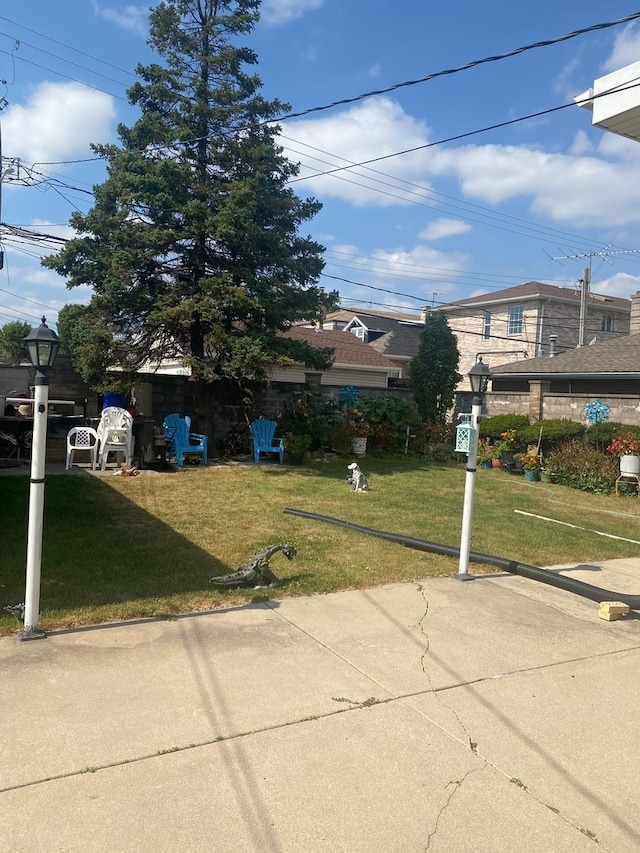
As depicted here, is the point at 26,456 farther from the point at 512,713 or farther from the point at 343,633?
the point at 512,713

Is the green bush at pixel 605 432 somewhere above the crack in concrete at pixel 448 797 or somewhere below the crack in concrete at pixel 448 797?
above

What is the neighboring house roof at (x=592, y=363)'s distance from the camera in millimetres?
15898

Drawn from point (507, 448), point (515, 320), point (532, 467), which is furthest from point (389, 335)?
point (532, 467)

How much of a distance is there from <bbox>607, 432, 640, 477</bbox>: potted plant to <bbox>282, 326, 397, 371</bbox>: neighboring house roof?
482 inches

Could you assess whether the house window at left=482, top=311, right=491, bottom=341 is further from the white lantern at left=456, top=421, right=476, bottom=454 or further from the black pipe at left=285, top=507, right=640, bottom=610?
the white lantern at left=456, top=421, right=476, bottom=454

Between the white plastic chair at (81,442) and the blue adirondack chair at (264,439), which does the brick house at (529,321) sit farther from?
the white plastic chair at (81,442)

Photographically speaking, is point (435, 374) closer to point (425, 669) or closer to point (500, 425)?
point (500, 425)

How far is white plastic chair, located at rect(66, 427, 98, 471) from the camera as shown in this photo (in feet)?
33.8

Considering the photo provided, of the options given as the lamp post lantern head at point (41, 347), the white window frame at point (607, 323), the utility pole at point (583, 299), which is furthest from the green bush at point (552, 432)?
the white window frame at point (607, 323)

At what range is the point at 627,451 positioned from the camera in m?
12.0

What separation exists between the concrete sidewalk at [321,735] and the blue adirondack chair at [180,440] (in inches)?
281

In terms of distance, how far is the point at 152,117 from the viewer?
11.5 m

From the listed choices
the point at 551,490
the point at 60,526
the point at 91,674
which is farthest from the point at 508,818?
the point at 551,490

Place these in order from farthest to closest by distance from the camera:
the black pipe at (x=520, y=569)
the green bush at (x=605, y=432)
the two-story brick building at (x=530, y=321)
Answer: the two-story brick building at (x=530, y=321), the green bush at (x=605, y=432), the black pipe at (x=520, y=569)
